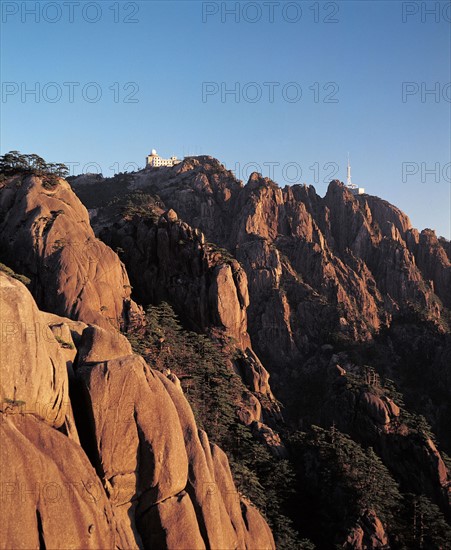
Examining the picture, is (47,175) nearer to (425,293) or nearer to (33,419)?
(33,419)

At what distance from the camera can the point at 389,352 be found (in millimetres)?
113875

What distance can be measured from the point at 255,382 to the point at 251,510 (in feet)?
118

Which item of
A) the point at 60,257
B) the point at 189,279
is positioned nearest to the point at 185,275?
the point at 189,279

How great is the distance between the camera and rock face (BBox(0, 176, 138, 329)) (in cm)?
5853

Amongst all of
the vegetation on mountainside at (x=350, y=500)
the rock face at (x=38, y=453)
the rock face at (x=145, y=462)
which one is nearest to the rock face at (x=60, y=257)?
the vegetation on mountainside at (x=350, y=500)

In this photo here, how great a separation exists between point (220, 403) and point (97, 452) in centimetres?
3265

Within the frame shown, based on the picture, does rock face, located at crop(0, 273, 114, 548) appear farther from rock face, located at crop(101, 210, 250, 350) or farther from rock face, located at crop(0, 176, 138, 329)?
rock face, located at crop(101, 210, 250, 350)

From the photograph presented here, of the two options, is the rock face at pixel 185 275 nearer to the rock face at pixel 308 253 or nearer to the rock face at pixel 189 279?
the rock face at pixel 189 279

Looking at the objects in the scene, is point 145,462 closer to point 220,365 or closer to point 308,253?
point 220,365

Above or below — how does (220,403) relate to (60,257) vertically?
below

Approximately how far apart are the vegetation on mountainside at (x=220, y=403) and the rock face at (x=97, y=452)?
15122 mm

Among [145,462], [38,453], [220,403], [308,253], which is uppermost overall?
[308,253]

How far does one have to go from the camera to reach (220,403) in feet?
191

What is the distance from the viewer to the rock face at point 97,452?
22438 mm
